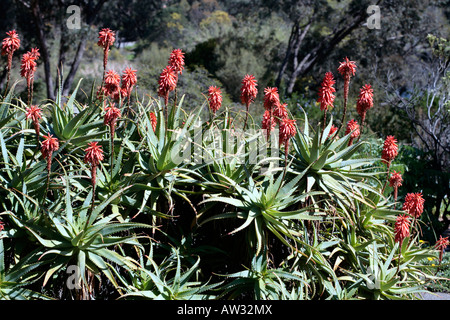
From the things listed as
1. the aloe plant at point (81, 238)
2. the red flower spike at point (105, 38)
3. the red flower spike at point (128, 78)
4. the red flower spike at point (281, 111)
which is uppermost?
the red flower spike at point (105, 38)

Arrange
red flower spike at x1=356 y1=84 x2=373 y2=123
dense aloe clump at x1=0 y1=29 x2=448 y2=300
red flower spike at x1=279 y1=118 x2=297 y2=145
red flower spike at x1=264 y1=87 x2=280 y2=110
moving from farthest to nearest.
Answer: red flower spike at x1=356 y1=84 x2=373 y2=123, red flower spike at x1=264 y1=87 x2=280 y2=110, red flower spike at x1=279 y1=118 x2=297 y2=145, dense aloe clump at x1=0 y1=29 x2=448 y2=300

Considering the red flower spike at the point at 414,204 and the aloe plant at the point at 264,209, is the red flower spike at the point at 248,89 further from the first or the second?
the red flower spike at the point at 414,204

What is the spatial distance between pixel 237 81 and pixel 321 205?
1608 cm

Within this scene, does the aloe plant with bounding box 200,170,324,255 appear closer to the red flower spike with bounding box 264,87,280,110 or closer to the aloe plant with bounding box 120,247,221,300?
the aloe plant with bounding box 120,247,221,300

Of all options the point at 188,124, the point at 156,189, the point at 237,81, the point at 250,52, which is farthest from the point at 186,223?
the point at 250,52

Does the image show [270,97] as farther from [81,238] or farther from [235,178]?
[81,238]

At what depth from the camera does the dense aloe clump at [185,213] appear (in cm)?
321

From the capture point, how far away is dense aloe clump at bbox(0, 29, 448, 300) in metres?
3.21

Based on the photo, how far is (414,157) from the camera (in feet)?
26.0

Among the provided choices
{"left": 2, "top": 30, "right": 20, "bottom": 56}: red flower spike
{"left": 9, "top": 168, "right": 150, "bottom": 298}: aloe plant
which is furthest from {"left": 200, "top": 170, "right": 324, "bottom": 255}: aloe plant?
{"left": 2, "top": 30, "right": 20, "bottom": 56}: red flower spike

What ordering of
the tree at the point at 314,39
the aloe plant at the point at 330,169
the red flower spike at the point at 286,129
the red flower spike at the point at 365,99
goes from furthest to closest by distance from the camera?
the tree at the point at 314,39 → the red flower spike at the point at 365,99 → the aloe plant at the point at 330,169 → the red flower spike at the point at 286,129

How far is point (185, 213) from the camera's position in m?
3.81

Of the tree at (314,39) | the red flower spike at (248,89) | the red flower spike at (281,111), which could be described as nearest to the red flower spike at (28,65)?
the red flower spike at (248,89)

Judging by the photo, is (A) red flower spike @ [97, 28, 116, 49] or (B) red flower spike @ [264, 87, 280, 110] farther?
(A) red flower spike @ [97, 28, 116, 49]
